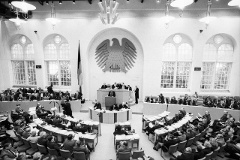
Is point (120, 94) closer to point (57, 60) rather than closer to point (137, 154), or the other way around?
point (137, 154)

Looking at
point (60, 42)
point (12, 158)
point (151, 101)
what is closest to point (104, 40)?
point (60, 42)

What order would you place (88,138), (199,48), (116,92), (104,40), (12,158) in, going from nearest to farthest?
(12,158) < (88,138) < (116,92) < (199,48) < (104,40)

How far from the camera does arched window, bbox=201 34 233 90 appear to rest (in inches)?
528

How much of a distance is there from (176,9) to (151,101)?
314 inches

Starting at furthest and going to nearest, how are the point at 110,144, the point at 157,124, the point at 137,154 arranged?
1. the point at 157,124
2. the point at 110,144
3. the point at 137,154

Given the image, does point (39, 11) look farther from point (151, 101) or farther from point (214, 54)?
point (214, 54)

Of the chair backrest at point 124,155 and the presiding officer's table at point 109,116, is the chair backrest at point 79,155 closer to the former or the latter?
the chair backrest at point 124,155

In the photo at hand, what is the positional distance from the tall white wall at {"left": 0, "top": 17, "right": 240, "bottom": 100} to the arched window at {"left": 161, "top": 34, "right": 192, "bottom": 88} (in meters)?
0.56

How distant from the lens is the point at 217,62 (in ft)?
44.6

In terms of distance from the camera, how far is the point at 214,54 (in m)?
13.6

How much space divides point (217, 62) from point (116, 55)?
30.5 ft

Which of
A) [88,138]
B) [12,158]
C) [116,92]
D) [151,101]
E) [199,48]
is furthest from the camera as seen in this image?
[199,48]

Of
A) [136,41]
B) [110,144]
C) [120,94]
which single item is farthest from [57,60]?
[110,144]

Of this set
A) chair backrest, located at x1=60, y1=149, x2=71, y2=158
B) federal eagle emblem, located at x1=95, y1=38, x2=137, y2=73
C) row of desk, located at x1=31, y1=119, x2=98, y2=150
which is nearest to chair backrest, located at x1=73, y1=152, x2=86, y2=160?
chair backrest, located at x1=60, y1=149, x2=71, y2=158
